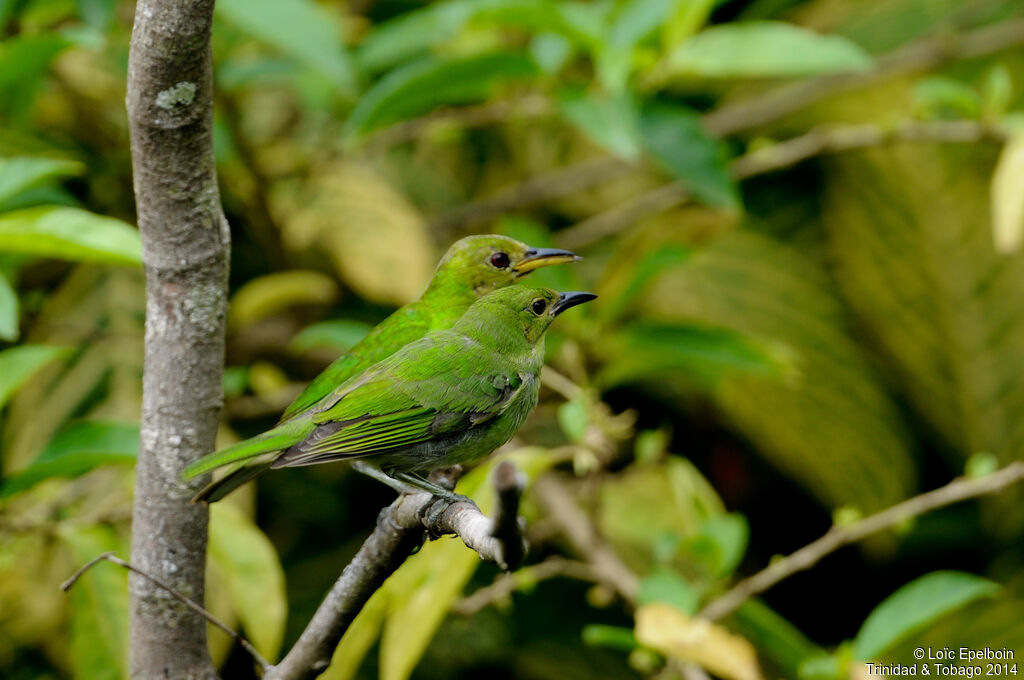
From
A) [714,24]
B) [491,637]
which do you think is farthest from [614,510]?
[714,24]

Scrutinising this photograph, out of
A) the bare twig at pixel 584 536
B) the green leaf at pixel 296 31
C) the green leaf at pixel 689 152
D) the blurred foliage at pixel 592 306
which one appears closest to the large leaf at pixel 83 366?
the blurred foliage at pixel 592 306

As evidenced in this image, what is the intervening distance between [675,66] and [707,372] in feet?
3.35

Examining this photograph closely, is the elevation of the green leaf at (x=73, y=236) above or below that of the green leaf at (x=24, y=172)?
below

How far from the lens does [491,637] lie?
3660 mm

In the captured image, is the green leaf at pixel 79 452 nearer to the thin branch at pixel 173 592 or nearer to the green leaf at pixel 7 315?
the green leaf at pixel 7 315

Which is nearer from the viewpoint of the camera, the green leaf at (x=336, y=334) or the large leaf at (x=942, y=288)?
the green leaf at (x=336, y=334)

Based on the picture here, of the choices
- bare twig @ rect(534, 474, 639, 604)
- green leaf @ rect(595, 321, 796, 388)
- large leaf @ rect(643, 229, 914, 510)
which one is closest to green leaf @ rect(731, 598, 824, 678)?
bare twig @ rect(534, 474, 639, 604)

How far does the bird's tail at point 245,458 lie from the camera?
1.66 meters

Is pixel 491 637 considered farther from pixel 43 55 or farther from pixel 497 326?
pixel 43 55

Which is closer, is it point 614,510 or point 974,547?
point 614,510

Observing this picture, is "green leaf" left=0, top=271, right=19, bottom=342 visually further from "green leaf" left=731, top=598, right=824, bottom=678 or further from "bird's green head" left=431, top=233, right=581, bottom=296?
"green leaf" left=731, top=598, right=824, bottom=678

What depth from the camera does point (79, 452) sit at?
234 cm

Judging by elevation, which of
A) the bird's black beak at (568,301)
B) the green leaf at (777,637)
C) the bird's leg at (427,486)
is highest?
the bird's black beak at (568,301)

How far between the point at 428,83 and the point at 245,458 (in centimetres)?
175
